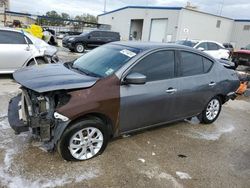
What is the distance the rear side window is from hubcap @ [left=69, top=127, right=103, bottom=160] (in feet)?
6.19

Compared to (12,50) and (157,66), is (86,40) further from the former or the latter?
(157,66)

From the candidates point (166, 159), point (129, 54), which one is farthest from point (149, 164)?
point (129, 54)

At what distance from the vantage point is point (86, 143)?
370 centimetres

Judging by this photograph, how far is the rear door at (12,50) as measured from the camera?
781 centimetres

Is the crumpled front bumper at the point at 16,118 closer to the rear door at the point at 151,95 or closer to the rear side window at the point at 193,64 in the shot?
the rear door at the point at 151,95

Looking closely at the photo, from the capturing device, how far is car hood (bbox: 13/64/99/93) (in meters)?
3.37

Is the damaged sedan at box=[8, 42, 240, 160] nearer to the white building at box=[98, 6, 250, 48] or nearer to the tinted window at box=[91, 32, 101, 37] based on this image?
the tinted window at box=[91, 32, 101, 37]

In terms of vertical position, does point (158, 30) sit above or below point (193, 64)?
above

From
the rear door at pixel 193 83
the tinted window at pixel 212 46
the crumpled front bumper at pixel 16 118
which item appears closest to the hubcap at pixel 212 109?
the rear door at pixel 193 83

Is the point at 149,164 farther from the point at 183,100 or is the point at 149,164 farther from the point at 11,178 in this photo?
the point at 11,178

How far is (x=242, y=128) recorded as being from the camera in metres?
5.75

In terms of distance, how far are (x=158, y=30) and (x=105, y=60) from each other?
29522 mm

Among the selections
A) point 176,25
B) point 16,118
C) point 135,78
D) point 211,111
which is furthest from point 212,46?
point 176,25

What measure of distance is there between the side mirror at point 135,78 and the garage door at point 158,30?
28671 mm
